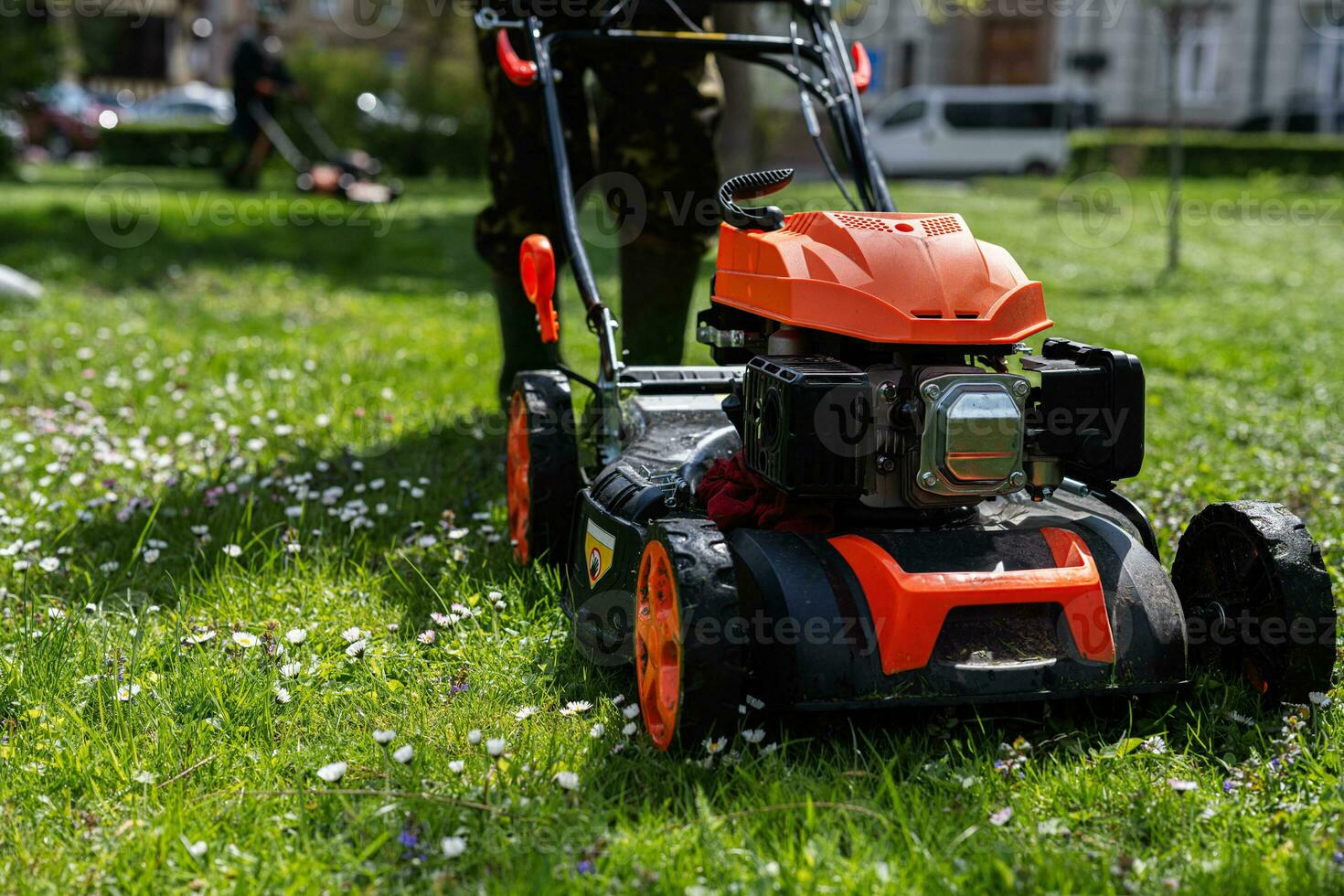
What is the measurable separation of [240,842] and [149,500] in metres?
1.94

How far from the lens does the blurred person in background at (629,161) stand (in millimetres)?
3766

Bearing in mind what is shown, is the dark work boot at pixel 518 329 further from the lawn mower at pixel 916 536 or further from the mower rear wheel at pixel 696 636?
the mower rear wheel at pixel 696 636

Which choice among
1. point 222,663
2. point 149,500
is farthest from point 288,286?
point 222,663

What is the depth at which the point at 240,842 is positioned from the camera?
199 cm

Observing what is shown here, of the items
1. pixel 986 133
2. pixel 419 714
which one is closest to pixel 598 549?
pixel 419 714

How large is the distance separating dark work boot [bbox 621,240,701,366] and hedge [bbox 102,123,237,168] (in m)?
17.1

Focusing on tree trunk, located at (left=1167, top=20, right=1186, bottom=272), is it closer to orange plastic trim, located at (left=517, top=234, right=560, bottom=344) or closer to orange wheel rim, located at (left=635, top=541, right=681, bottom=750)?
orange plastic trim, located at (left=517, top=234, right=560, bottom=344)

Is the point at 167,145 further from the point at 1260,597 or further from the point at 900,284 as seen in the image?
the point at 1260,597

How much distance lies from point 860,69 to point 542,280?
3.50ft

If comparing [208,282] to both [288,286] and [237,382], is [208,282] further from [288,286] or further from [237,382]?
[237,382]

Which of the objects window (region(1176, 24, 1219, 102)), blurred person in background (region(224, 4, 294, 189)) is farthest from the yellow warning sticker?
window (region(1176, 24, 1219, 102))

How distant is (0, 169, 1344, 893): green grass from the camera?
6.29 feet

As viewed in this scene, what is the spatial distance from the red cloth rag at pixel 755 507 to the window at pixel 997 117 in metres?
23.1

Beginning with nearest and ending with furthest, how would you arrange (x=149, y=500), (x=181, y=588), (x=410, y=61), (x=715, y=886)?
(x=715, y=886) → (x=181, y=588) → (x=149, y=500) → (x=410, y=61)
